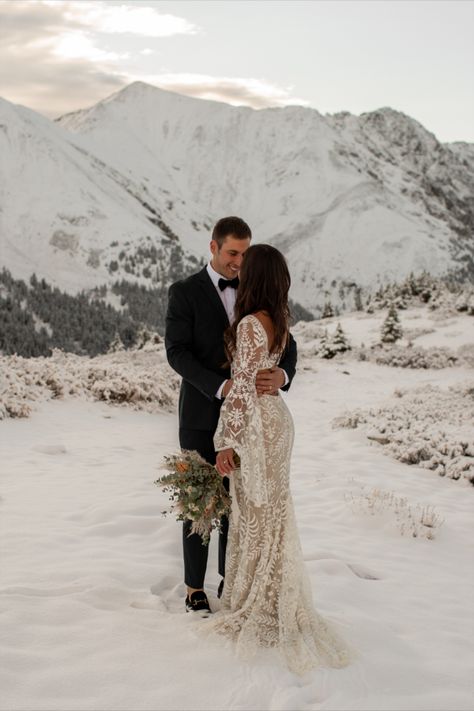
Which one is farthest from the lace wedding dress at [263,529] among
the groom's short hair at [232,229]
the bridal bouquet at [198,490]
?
the groom's short hair at [232,229]

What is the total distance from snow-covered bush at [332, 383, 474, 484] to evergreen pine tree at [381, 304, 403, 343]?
1007 cm

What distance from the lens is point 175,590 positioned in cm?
475

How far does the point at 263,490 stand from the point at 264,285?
1281 millimetres

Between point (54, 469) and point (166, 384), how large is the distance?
318 inches

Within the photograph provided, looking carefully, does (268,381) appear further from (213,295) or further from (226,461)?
(213,295)

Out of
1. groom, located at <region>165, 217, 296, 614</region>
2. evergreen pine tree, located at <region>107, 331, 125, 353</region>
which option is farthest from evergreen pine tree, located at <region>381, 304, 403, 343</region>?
groom, located at <region>165, 217, 296, 614</region>

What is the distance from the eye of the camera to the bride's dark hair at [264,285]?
3.71 metres

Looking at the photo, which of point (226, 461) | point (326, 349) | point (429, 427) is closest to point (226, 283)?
point (226, 461)

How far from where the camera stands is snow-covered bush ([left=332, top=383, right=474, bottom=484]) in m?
10.1

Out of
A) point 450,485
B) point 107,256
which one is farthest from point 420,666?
point 107,256

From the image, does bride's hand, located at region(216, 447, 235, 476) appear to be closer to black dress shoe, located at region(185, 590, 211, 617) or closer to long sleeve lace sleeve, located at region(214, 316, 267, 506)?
long sleeve lace sleeve, located at region(214, 316, 267, 506)

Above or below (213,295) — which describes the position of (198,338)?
below

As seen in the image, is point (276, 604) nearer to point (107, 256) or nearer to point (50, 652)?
point (50, 652)

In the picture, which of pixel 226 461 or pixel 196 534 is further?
pixel 196 534
